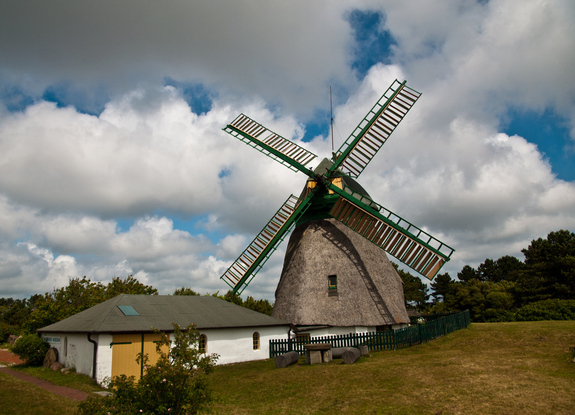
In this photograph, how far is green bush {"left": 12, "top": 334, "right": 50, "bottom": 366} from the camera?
21234 mm

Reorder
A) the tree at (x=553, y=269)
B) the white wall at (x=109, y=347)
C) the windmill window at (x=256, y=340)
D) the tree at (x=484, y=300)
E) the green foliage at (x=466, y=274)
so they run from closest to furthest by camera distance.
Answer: the white wall at (x=109, y=347), the windmill window at (x=256, y=340), the tree at (x=553, y=269), the tree at (x=484, y=300), the green foliage at (x=466, y=274)

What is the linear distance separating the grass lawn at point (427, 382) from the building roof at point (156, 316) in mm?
3563

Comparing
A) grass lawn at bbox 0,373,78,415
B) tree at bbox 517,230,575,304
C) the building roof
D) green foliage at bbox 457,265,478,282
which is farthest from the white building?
green foliage at bbox 457,265,478,282

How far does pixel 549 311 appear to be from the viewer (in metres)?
30.4

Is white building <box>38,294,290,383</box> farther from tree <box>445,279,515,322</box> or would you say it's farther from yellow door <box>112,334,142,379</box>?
tree <box>445,279,515,322</box>

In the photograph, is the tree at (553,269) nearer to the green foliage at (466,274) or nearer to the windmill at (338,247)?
the windmill at (338,247)

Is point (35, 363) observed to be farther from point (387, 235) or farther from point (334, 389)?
point (387, 235)

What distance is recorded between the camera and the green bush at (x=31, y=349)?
2123cm

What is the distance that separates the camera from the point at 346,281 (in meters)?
23.9

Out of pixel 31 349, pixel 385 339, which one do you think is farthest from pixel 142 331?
pixel 385 339

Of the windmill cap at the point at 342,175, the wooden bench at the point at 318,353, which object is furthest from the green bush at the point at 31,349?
the windmill cap at the point at 342,175

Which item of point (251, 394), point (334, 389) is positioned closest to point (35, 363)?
point (251, 394)

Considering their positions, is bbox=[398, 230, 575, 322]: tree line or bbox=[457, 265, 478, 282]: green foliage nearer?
bbox=[398, 230, 575, 322]: tree line

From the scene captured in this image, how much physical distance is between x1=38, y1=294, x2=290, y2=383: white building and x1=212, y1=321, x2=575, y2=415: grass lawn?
9.69ft
